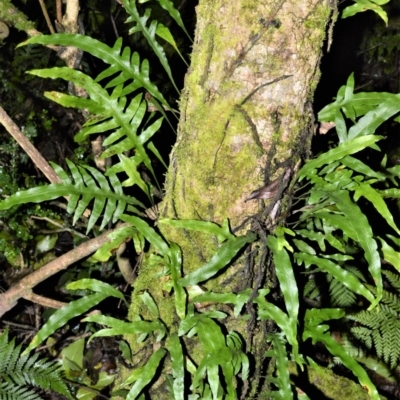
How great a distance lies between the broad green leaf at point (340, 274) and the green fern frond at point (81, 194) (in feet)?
1.94

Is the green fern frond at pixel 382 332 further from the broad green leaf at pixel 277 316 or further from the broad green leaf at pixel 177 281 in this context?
the broad green leaf at pixel 177 281

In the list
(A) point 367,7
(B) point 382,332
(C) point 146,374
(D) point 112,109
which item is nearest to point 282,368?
(C) point 146,374

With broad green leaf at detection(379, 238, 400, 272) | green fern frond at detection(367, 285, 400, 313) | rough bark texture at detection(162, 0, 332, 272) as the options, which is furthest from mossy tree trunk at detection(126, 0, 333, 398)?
green fern frond at detection(367, 285, 400, 313)

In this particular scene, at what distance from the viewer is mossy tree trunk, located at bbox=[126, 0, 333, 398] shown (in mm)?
1305

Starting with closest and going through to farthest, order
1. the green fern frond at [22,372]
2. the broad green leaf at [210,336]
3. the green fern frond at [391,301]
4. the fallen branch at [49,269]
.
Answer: the broad green leaf at [210,336] < the fallen branch at [49,269] < the green fern frond at [22,372] < the green fern frond at [391,301]

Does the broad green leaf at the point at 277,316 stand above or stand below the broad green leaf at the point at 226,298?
below

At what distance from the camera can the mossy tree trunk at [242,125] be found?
1.30 m

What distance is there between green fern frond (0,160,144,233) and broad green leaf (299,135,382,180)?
590 mm

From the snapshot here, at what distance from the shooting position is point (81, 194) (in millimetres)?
1604

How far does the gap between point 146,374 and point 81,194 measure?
1.92 ft

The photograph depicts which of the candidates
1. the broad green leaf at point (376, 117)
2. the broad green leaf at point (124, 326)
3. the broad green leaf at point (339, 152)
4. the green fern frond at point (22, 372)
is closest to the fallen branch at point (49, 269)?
the green fern frond at point (22, 372)

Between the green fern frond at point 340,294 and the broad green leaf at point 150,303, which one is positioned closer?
the broad green leaf at point 150,303

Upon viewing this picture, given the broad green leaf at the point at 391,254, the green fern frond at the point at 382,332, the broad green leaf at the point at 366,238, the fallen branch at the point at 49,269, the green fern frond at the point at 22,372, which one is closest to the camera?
the broad green leaf at the point at 366,238

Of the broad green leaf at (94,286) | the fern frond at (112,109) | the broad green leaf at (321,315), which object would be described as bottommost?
the broad green leaf at (321,315)
